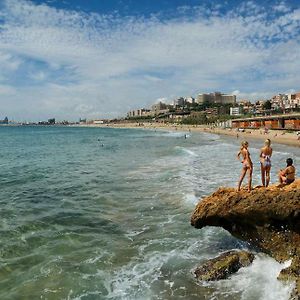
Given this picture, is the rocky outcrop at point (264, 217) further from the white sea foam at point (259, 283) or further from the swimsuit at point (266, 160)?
the swimsuit at point (266, 160)

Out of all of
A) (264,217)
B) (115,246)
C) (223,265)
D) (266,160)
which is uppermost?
(266,160)

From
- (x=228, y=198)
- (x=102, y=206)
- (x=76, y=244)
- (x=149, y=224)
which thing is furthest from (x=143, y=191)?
(x=228, y=198)

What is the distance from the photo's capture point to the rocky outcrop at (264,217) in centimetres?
923

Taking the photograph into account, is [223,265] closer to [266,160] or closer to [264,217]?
[264,217]

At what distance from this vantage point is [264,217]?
9664 mm

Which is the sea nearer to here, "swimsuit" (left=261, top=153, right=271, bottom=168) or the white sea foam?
the white sea foam

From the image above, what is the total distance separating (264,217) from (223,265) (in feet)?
5.76

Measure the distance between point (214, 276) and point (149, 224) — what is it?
5.55 metres

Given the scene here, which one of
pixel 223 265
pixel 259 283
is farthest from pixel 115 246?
pixel 259 283

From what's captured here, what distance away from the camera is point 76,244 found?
1323 cm

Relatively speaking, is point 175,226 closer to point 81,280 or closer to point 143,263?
point 143,263

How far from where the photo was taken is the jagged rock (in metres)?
10.1

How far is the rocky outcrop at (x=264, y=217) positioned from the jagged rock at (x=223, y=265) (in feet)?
1.66

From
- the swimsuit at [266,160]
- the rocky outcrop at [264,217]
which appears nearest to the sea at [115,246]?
the rocky outcrop at [264,217]
